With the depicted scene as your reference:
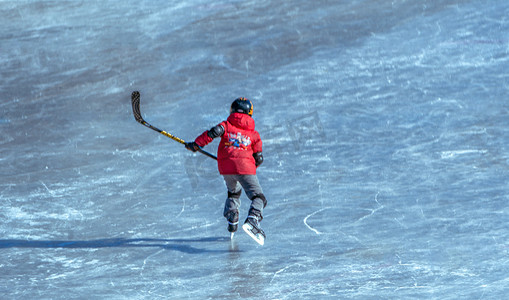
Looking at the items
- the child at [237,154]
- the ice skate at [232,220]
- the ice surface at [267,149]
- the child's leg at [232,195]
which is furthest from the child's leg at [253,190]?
the ice surface at [267,149]

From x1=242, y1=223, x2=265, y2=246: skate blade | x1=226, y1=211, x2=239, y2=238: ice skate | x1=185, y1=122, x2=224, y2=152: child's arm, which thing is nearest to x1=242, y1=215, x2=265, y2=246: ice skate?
x1=242, y1=223, x2=265, y2=246: skate blade

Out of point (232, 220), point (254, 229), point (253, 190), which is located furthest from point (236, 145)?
point (254, 229)

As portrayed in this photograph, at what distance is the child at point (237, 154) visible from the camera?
7.03 metres

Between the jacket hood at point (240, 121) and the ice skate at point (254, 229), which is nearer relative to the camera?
the ice skate at point (254, 229)

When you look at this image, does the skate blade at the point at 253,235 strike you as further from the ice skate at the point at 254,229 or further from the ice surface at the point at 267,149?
the ice surface at the point at 267,149

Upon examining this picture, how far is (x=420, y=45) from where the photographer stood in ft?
40.0

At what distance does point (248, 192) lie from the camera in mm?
7070

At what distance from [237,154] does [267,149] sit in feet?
8.71

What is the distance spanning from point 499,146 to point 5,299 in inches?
235

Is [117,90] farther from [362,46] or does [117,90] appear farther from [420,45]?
[420,45]

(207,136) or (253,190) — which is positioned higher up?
(207,136)

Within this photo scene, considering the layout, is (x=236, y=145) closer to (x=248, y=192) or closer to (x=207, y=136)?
(x=207, y=136)

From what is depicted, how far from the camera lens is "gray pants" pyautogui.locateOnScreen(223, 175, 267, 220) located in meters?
6.94

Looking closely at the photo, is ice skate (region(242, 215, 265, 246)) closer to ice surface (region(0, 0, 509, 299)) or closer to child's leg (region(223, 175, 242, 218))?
ice surface (region(0, 0, 509, 299))
